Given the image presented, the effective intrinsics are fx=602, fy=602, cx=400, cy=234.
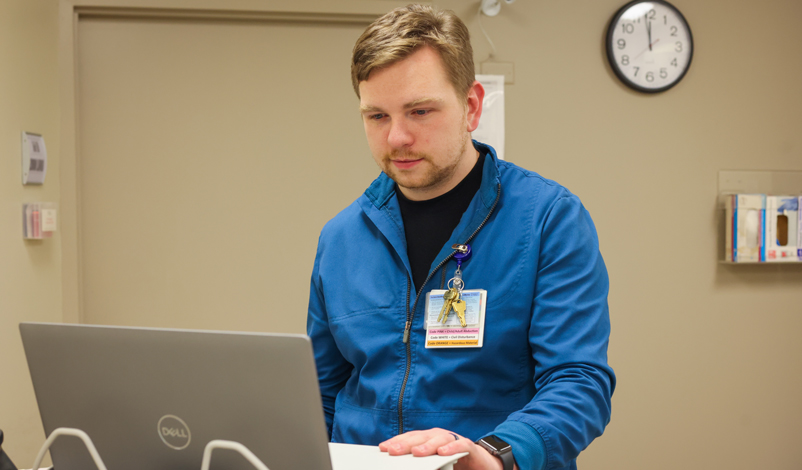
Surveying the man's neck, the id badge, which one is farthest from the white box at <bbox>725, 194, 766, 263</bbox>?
the id badge

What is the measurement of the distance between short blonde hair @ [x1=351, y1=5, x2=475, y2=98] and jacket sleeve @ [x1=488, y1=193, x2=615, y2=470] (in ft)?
1.02

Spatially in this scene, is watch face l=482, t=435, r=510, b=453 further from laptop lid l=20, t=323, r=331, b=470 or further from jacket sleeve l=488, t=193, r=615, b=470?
laptop lid l=20, t=323, r=331, b=470

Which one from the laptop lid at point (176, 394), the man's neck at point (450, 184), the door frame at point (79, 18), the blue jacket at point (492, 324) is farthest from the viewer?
the door frame at point (79, 18)

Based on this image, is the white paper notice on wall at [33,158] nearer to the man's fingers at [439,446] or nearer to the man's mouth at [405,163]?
the man's mouth at [405,163]

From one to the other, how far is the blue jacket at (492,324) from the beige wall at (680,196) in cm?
140

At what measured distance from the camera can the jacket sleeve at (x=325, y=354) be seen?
1265 mm

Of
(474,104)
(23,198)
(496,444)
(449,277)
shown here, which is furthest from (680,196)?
(23,198)

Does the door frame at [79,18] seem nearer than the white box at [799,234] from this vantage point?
Yes

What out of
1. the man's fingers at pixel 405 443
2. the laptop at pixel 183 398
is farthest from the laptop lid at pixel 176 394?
the man's fingers at pixel 405 443

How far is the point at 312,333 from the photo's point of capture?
1256 mm

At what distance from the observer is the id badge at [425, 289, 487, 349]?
1.05m

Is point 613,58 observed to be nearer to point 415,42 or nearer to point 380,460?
point 415,42

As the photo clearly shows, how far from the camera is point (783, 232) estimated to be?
8.27ft

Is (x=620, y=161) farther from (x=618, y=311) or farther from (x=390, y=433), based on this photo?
(x=390, y=433)
